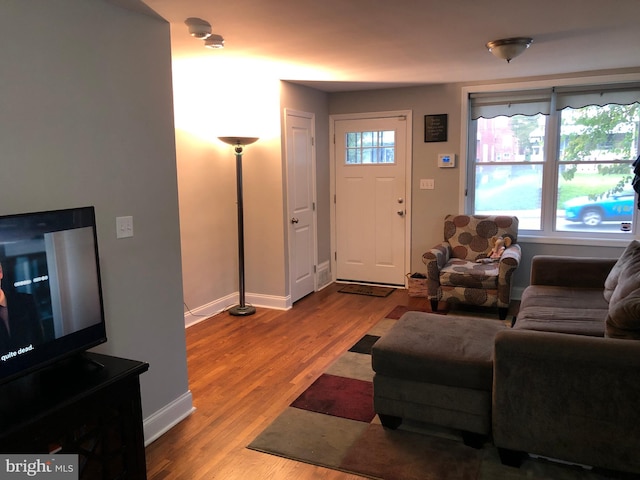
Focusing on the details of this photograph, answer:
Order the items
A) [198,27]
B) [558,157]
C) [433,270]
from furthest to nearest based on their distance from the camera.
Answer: [558,157], [433,270], [198,27]

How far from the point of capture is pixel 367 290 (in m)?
5.62

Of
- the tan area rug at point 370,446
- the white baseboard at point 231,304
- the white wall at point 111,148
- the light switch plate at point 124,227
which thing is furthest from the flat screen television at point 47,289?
the white baseboard at point 231,304

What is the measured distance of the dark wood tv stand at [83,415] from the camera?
1.57 metres

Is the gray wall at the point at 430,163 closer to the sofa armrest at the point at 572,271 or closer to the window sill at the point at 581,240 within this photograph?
the window sill at the point at 581,240

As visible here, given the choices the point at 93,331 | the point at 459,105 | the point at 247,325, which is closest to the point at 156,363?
the point at 93,331

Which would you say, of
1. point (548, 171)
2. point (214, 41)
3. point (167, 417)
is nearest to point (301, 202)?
point (214, 41)

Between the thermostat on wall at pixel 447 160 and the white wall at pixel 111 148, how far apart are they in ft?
10.8

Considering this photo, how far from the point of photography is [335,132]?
18.8 feet

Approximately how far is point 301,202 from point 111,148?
2.96 meters

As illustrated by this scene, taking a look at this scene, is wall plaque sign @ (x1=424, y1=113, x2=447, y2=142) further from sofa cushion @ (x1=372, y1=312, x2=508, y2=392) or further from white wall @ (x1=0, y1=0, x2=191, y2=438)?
white wall @ (x1=0, y1=0, x2=191, y2=438)

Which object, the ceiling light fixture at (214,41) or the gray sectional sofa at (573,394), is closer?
the gray sectional sofa at (573,394)

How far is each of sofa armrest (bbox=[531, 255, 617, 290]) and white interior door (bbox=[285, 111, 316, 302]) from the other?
89.8 inches

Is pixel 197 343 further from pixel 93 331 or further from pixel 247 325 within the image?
pixel 93 331

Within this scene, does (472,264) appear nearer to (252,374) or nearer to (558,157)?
(558,157)
